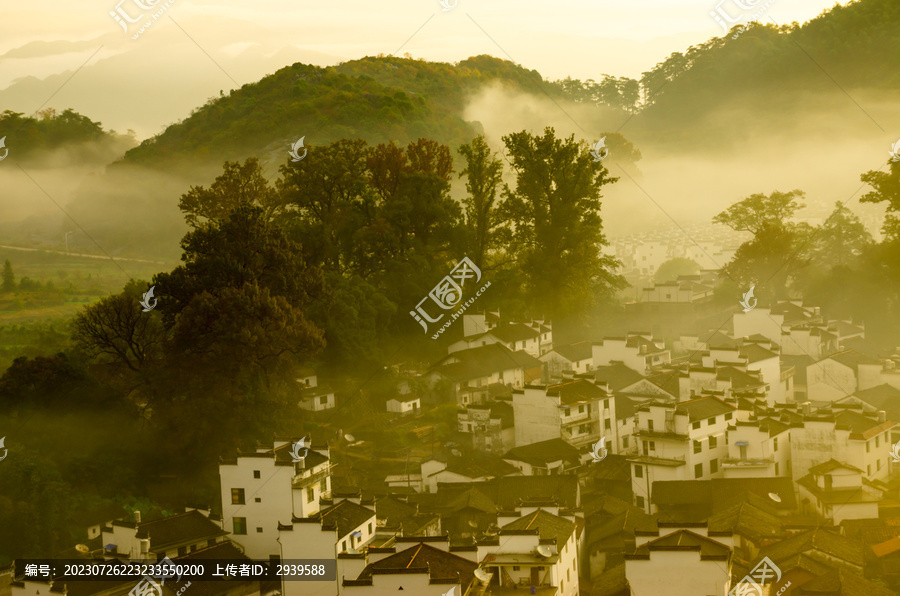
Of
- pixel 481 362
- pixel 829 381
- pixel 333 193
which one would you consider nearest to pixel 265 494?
pixel 481 362

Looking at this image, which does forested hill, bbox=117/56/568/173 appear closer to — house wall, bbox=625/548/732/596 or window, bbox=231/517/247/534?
window, bbox=231/517/247/534

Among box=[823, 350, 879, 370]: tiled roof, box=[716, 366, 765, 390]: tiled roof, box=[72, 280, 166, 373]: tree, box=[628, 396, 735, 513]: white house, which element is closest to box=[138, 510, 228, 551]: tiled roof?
box=[72, 280, 166, 373]: tree

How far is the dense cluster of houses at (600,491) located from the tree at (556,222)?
3.45 metres

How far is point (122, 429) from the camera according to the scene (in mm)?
28766

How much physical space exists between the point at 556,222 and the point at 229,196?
45.8 feet

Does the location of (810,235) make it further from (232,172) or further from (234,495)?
(234,495)

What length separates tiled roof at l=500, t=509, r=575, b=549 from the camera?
19.7 metres

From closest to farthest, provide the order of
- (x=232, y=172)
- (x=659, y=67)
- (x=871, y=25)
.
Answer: (x=232, y=172) < (x=871, y=25) < (x=659, y=67)

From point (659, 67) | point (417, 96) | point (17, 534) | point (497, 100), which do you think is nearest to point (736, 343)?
point (17, 534)

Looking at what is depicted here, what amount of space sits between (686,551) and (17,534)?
1638cm

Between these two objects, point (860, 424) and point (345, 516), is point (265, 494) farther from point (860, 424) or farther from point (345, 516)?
point (860, 424)

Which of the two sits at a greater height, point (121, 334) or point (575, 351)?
point (121, 334)

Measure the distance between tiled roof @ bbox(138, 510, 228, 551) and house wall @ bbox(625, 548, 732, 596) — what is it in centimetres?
1073

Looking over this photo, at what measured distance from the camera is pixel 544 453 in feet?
94.5
